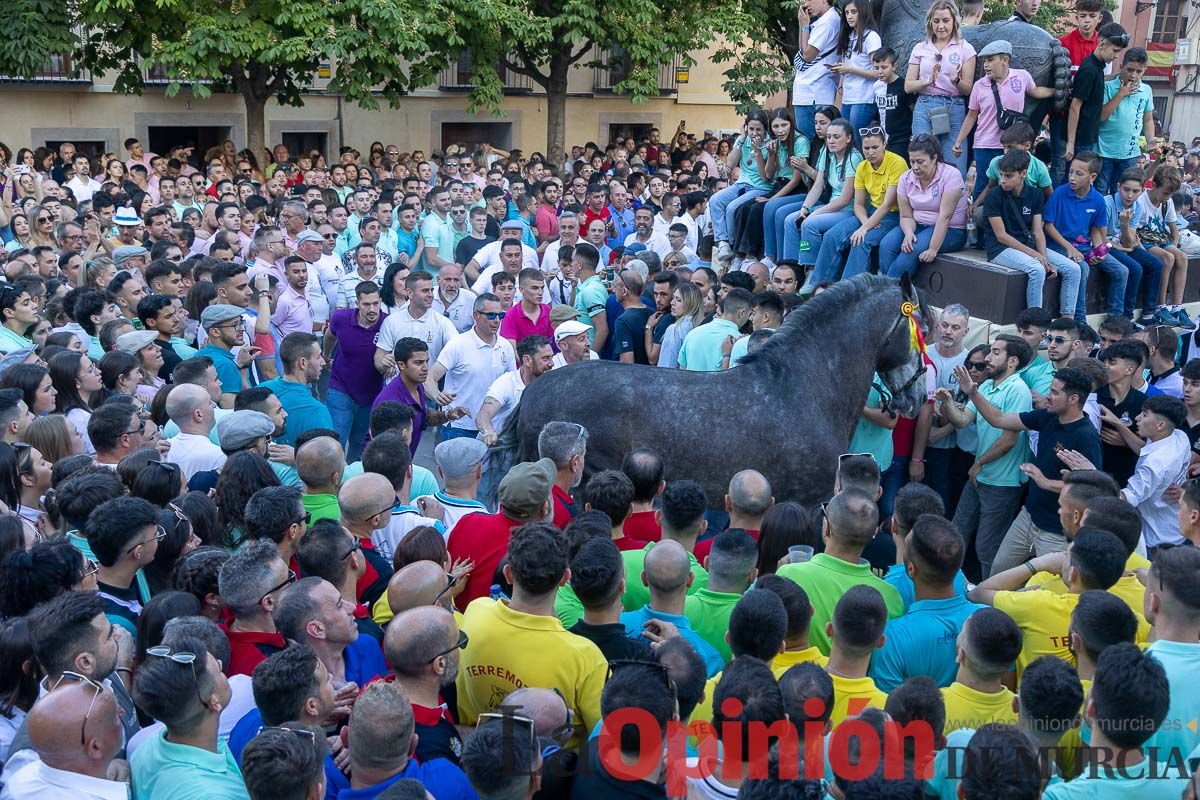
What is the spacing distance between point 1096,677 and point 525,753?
5.76 feet

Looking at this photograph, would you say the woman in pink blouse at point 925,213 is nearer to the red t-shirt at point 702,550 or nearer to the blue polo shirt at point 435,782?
the red t-shirt at point 702,550

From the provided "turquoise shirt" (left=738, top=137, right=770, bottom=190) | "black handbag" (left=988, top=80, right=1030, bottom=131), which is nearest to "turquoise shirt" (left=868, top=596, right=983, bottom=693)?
"black handbag" (left=988, top=80, right=1030, bottom=131)

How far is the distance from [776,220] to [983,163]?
214 centimetres

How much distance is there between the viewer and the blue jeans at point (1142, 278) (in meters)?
10.5

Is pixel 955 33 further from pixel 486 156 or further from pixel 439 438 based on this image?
pixel 486 156

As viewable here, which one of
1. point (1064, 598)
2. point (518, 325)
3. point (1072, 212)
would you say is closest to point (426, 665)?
point (1064, 598)

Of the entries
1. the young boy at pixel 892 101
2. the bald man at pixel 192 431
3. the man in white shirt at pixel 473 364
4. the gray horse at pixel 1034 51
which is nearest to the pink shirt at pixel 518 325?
the man in white shirt at pixel 473 364

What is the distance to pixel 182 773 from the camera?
3512 mm

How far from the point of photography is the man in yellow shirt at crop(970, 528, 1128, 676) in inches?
177

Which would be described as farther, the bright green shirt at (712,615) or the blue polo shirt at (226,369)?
the blue polo shirt at (226,369)

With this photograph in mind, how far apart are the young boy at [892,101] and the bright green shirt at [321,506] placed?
704 cm

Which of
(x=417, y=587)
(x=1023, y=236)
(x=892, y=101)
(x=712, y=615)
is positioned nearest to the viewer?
(x=417, y=587)

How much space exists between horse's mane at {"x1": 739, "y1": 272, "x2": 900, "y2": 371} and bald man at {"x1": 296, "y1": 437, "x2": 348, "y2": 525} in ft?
9.82

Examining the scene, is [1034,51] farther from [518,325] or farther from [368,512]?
[368,512]
